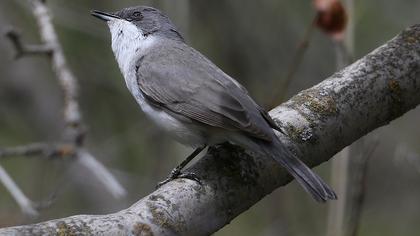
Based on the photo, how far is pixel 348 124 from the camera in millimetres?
3371

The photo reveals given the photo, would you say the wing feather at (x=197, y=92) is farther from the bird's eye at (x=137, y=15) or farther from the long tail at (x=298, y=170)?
the bird's eye at (x=137, y=15)

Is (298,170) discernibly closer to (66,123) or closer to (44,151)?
(66,123)

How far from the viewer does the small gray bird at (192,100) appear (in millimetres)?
3311

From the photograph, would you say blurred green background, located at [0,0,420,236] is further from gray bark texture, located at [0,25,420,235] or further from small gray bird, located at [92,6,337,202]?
gray bark texture, located at [0,25,420,235]

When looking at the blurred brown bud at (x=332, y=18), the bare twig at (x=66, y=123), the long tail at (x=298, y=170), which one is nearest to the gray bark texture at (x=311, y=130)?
the long tail at (x=298, y=170)

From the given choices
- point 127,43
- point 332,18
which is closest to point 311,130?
point 332,18

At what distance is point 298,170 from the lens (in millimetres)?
3236

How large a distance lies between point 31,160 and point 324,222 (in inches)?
125

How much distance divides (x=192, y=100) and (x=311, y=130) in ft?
2.42

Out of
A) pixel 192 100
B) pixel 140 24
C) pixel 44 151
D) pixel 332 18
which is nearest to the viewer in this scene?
pixel 192 100

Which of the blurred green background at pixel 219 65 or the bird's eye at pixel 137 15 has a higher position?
the bird's eye at pixel 137 15

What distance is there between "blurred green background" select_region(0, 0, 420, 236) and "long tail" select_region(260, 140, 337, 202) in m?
2.76

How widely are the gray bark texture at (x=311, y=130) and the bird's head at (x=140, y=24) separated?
1.30 m

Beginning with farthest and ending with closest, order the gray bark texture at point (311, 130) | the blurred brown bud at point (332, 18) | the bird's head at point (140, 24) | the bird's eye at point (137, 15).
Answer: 1. the bird's eye at point (137, 15)
2. the bird's head at point (140, 24)
3. the blurred brown bud at point (332, 18)
4. the gray bark texture at point (311, 130)
